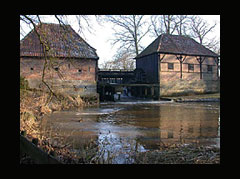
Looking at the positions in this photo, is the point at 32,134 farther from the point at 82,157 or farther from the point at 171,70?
the point at 171,70

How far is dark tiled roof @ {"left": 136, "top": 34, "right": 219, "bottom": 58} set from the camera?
24456 mm

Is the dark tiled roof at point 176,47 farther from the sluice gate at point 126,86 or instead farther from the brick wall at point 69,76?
the brick wall at point 69,76

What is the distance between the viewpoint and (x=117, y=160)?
4.47 meters

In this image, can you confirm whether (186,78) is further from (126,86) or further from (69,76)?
(69,76)

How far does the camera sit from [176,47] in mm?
25234

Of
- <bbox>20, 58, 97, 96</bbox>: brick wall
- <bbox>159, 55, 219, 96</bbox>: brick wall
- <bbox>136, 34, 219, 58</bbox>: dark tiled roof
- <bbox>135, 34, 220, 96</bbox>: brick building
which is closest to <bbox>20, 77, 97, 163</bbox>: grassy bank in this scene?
<bbox>20, 58, 97, 96</bbox>: brick wall

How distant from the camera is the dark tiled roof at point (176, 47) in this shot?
24.5 m

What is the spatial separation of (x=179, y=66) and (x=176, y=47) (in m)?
2.14

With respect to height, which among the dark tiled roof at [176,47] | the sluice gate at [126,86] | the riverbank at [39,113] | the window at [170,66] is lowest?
the riverbank at [39,113]

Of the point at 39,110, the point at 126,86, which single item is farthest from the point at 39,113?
the point at 126,86

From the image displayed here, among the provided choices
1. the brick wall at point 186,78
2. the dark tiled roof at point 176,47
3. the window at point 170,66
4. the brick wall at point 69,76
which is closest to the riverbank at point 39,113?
the brick wall at point 69,76

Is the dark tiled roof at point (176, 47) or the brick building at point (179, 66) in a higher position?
the dark tiled roof at point (176, 47)
